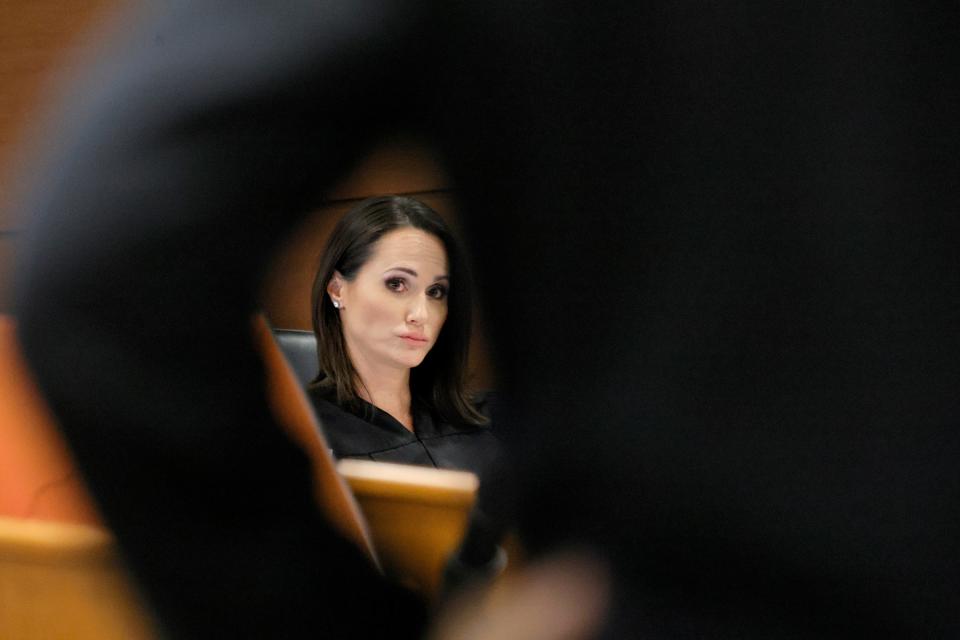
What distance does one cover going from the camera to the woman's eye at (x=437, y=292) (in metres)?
1.21

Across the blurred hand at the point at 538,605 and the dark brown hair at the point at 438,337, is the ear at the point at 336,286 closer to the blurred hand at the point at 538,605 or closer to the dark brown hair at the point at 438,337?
the dark brown hair at the point at 438,337

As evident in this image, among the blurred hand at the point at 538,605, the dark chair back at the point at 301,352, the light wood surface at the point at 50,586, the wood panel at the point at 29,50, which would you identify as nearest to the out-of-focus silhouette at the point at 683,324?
the blurred hand at the point at 538,605

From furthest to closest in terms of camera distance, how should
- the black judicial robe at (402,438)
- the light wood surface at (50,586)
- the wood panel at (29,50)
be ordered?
1. the wood panel at (29,50)
2. the black judicial robe at (402,438)
3. the light wood surface at (50,586)

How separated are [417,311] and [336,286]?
0.43ft

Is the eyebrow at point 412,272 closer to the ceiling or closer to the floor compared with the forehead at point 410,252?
closer to the floor

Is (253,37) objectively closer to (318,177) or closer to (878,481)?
(318,177)

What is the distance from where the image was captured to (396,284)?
1183mm

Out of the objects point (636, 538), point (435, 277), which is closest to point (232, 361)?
point (636, 538)

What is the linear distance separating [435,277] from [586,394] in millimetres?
921

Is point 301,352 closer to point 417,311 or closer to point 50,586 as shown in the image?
point 417,311

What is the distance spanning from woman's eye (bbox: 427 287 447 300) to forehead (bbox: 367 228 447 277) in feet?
0.08

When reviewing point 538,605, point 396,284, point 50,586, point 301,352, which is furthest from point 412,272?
point 538,605

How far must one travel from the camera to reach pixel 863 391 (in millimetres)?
288

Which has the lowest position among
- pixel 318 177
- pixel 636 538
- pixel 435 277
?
pixel 636 538
